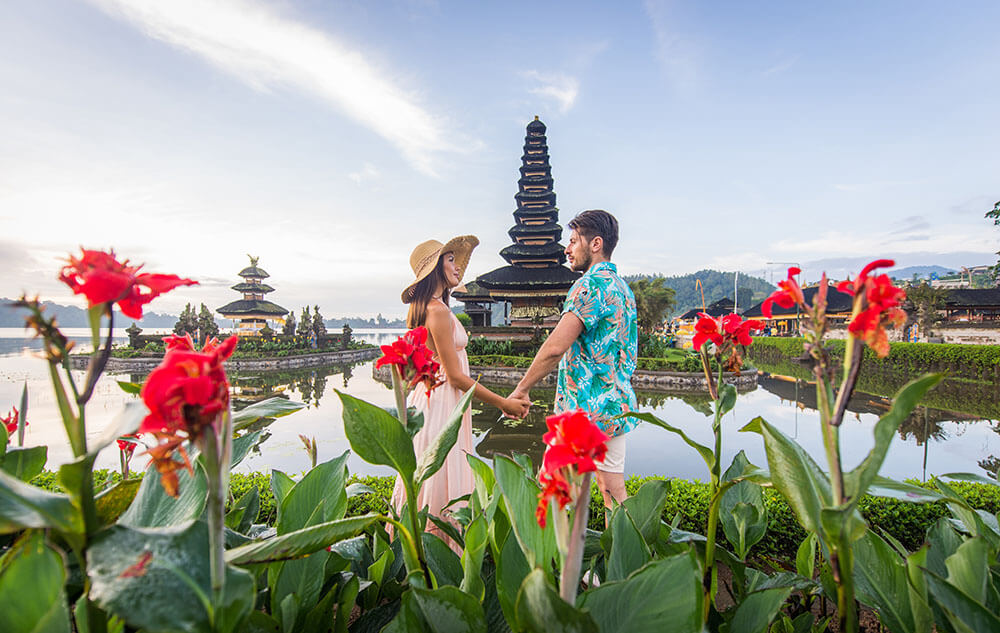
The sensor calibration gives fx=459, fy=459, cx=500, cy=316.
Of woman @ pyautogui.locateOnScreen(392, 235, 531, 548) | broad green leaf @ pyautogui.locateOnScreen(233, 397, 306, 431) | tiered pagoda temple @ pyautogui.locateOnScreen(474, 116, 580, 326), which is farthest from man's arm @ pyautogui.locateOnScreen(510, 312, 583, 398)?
tiered pagoda temple @ pyautogui.locateOnScreen(474, 116, 580, 326)

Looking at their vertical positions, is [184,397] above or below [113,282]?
below

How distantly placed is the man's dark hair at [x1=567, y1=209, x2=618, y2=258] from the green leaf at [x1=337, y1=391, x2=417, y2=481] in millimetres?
1763

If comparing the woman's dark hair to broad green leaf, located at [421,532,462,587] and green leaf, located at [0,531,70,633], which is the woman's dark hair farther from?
green leaf, located at [0,531,70,633]

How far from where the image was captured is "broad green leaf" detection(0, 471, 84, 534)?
0.49m

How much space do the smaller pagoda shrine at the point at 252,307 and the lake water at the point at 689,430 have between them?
1814 cm

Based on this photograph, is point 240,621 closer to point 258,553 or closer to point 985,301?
point 258,553

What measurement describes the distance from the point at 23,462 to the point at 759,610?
1.46m

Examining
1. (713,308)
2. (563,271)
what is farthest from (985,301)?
(563,271)

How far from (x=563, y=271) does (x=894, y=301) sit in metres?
18.5

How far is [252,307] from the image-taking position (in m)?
31.3

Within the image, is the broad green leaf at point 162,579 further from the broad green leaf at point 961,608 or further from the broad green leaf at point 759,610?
the broad green leaf at point 961,608

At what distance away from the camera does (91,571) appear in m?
0.49

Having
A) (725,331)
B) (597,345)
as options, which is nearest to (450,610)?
(725,331)

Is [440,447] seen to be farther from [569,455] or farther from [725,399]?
[725,399]
